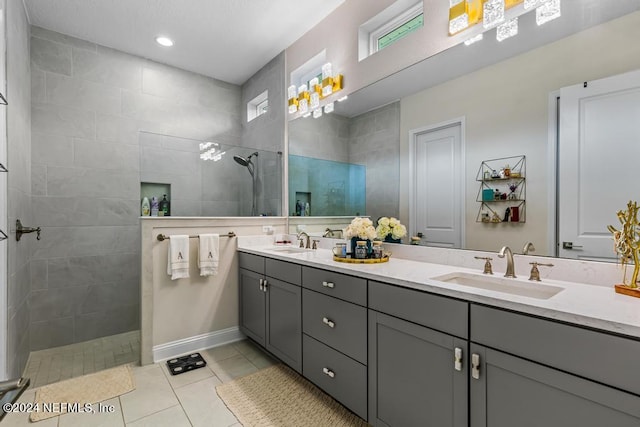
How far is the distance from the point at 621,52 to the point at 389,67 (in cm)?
126

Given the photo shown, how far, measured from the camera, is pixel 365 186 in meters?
2.35

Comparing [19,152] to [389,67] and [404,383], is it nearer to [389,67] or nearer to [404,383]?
[389,67]

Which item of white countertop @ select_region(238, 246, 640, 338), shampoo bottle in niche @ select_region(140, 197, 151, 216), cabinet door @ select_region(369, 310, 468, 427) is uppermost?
shampoo bottle in niche @ select_region(140, 197, 151, 216)

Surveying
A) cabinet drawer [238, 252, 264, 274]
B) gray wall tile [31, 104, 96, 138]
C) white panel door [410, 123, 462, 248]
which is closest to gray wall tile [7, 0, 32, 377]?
gray wall tile [31, 104, 96, 138]

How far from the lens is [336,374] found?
1.75 meters

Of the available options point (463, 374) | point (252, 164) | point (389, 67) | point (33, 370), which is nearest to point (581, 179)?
point (463, 374)

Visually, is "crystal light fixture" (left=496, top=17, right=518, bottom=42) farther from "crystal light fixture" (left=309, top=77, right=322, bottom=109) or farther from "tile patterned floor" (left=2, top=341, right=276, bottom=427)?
"tile patterned floor" (left=2, top=341, right=276, bottom=427)

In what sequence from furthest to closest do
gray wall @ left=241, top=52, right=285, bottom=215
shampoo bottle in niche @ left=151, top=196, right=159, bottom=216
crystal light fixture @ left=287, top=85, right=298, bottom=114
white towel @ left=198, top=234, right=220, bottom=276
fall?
gray wall @ left=241, top=52, right=285, bottom=215
crystal light fixture @ left=287, top=85, right=298, bottom=114
shampoo bottle in niche @ left=151, top=196, right=159, bottom=216
white towel @ left=198, top=234, right=220, bottom=276

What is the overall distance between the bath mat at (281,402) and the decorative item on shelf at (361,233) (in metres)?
0.94

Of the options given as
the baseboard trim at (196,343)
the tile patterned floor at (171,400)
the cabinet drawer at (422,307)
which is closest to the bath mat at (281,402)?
the tile patterned floor at (171,400)

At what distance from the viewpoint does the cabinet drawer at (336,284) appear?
1.61 metres

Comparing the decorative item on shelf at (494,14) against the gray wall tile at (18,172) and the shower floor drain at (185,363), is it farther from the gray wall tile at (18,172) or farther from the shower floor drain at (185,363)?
the shower floor drain at (185,363)

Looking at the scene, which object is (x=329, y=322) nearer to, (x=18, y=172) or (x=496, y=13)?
(x=496, y=13)

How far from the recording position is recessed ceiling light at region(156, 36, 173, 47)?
9.57 feet
